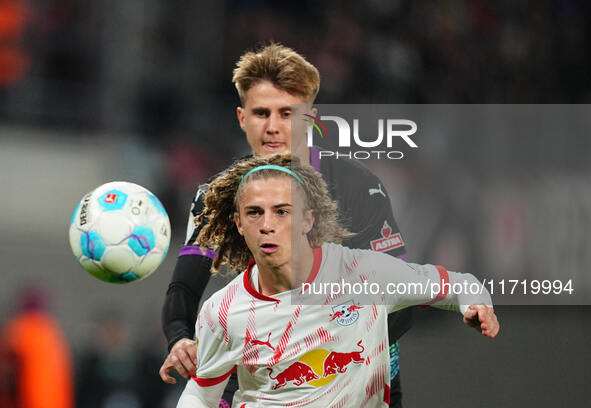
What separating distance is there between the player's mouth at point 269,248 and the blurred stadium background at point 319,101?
1774mm

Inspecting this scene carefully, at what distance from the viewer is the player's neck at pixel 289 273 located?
12.1ft

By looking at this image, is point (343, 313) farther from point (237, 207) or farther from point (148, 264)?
point (148, 264)

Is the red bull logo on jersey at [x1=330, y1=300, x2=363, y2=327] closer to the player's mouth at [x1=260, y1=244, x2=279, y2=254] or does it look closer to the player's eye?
the player's mouth at [x1=260, y1=244, x2=279, y2=254]

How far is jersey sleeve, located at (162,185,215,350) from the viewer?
4133mm

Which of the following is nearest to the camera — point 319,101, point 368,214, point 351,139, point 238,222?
point 238,222

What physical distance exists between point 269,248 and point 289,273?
135 millimetres

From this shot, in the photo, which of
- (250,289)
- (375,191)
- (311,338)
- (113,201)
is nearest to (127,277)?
(113,201)

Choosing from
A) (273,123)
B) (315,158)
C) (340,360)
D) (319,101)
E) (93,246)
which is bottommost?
(340,360)

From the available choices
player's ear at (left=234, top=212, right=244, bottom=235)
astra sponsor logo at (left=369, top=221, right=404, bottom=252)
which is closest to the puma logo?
astra sponsor logo at (left=369, top=221, right=404, bottom=252)

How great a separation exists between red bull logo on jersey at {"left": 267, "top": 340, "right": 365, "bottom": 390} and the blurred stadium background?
5.08 feet

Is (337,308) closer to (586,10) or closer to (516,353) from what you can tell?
(516,353)

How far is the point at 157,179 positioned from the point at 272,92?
4471 millimetres

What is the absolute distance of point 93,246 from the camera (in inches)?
157

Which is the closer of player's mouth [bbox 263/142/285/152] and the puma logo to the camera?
player's mouth [bbox 263/142/285/152]
